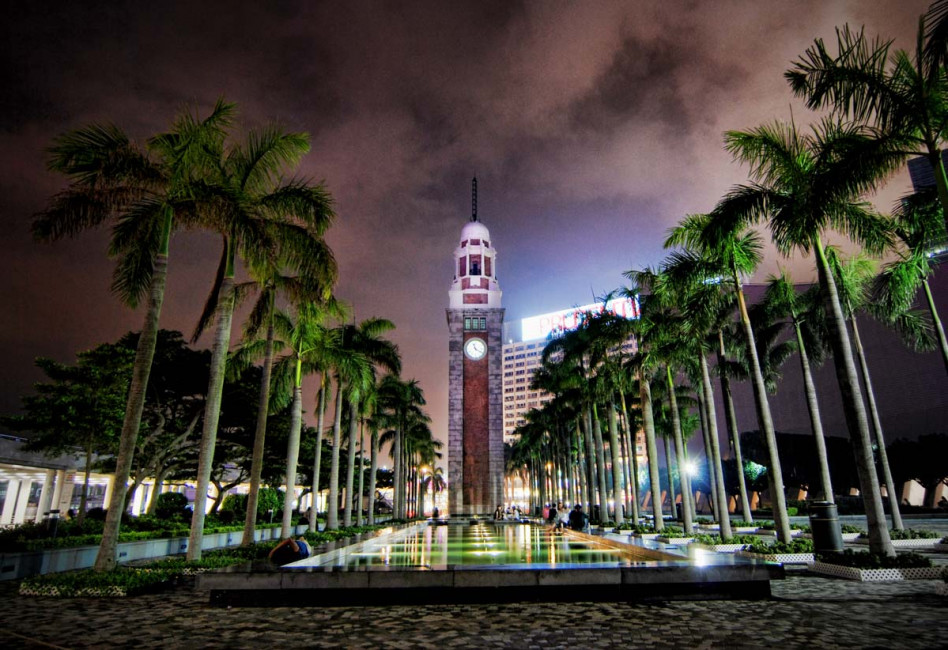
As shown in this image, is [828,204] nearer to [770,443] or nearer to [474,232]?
[770,443]

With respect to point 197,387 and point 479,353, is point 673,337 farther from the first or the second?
point 479,353

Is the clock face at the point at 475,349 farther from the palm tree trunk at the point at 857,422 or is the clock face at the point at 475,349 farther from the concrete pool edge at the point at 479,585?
the concrete pool edge at the point at 479,585

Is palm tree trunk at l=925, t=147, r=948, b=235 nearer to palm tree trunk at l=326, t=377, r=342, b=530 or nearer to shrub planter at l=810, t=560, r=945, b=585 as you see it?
shrub planter at l=810, t=560, r=945, b=585

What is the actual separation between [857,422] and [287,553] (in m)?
13.1

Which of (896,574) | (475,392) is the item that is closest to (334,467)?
(896,574)

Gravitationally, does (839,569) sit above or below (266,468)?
below

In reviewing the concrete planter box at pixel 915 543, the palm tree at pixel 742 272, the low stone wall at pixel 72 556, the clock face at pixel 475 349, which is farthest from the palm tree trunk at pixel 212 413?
the clock face at pixel 475 349

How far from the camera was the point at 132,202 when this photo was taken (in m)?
13.7

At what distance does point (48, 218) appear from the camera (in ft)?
42.5

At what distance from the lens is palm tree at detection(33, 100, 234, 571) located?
12.1m

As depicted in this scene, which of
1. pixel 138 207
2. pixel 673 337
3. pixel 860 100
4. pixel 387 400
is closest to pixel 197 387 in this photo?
pixel 387 400

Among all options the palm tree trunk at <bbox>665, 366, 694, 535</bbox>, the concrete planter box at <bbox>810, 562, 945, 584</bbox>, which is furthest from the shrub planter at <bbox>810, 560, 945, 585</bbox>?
the palm tree trunk at <bbox>665, 366, 694, 535</bbox>

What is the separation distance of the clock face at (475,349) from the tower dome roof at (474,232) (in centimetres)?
1311

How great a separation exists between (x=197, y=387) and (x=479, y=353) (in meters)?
31.8
